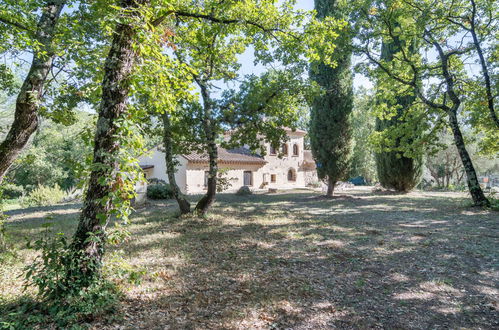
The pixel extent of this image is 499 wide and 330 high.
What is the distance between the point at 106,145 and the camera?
3188 mm

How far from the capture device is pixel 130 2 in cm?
346

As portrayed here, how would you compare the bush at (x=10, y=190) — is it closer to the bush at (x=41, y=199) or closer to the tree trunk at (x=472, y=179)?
the bush at (x=41, y=199)

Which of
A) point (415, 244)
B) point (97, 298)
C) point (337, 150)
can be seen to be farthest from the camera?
point (337, 150)

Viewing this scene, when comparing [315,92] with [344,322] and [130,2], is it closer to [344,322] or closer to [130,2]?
[130,2]

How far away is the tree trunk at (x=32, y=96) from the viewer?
4.81m

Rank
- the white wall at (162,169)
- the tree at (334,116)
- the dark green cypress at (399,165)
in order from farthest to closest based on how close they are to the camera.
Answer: the white wall at (162,169)
the dark green cypress at (399,165)
the tree at (334,116)

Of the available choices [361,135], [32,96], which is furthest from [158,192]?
[361,135]

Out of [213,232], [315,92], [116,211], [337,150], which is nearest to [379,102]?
[337,150]

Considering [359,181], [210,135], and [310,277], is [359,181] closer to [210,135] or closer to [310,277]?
[210,135]

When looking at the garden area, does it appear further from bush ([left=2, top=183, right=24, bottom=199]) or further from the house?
the house

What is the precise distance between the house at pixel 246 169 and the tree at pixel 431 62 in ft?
29.9

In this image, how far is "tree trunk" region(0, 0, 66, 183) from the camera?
4809 millimetres

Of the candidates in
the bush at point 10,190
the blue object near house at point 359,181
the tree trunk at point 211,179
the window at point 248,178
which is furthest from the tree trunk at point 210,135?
the blue object near house at point 359,181

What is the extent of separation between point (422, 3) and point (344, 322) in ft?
46.7
